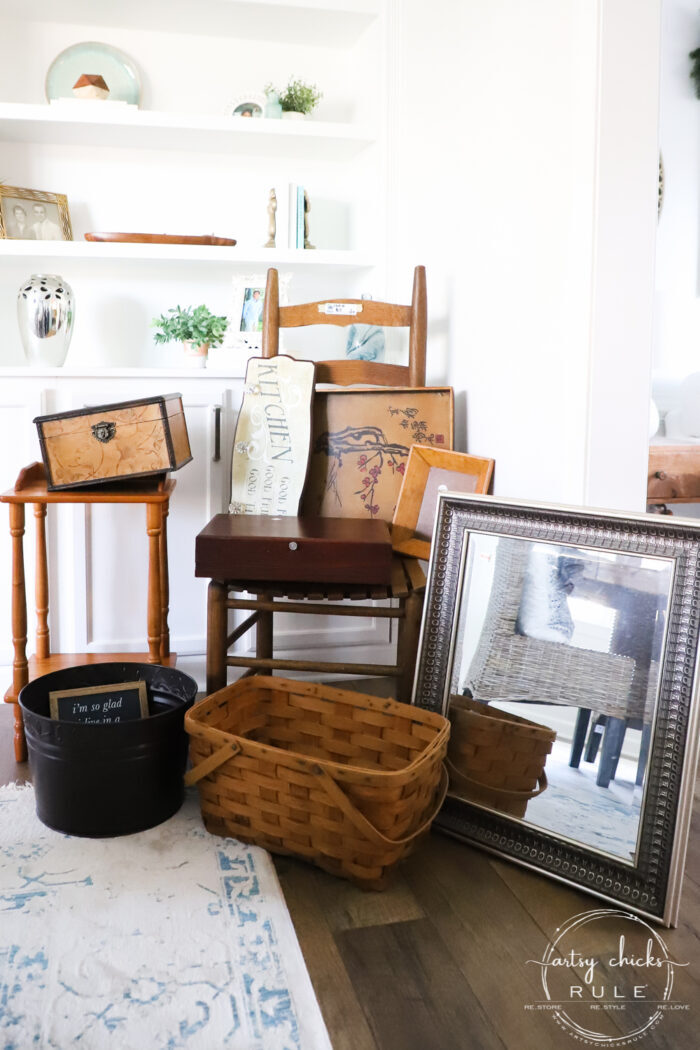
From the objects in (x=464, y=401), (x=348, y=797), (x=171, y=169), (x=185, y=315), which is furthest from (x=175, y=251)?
(x=348, y=797)

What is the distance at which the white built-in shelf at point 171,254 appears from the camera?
2520mm

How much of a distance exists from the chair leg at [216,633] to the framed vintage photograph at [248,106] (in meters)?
1.69

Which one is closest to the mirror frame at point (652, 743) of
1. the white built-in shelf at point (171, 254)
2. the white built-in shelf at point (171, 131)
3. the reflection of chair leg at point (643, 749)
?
the reflection of chair leg at point (643, 749)

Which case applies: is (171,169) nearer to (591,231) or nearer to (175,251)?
(175,251)

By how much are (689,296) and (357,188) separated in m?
1.72

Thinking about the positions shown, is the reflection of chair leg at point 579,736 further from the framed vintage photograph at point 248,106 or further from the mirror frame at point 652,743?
the framed vintage photograph at point 248,106

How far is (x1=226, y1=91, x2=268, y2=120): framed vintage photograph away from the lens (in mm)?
2758

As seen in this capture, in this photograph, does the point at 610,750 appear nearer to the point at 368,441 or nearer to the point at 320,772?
the point at 320,772

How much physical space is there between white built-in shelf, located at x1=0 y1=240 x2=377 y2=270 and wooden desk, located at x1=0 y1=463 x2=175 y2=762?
29.4 inches

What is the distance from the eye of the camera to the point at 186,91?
9.33 ft

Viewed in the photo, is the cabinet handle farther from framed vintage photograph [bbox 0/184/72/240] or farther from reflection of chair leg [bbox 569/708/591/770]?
reflection of chair leg [bbox 569/708/591/770]

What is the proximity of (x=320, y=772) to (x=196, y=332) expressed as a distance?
1.59m

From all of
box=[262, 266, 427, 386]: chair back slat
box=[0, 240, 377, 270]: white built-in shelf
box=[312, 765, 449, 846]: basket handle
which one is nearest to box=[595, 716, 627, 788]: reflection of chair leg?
box=[312, 765, 449, 846]: basket handle

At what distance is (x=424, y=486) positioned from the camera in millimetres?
2234
